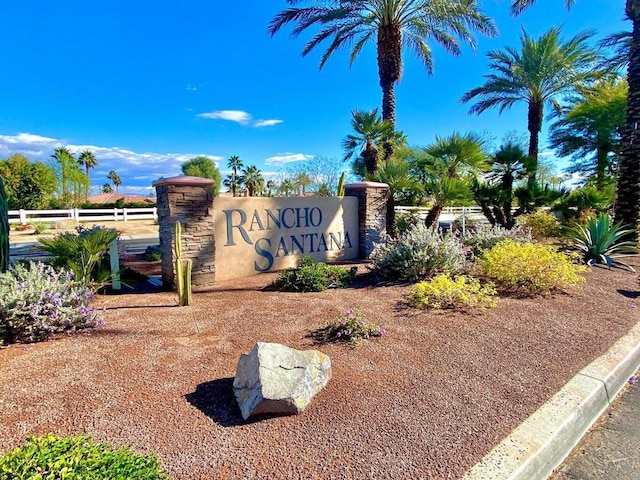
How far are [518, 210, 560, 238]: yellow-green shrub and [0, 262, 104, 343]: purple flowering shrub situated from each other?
11.5m

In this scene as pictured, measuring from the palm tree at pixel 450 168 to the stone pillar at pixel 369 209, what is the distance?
1.45 m

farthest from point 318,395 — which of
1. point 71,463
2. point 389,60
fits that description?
point 389,60

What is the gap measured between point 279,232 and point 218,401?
208 inches

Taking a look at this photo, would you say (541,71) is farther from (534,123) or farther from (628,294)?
(628,294)

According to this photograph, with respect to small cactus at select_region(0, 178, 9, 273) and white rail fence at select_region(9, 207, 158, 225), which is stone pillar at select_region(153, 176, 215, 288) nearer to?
small cactus at select_region(0, 178, 9, 273)

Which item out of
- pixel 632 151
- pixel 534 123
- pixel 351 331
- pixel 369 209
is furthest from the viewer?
pixel 534 123

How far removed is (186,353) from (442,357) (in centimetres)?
239

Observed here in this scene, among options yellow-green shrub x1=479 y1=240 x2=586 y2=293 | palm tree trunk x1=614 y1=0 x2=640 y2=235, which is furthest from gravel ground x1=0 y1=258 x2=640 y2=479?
palm tree trunk x1=614 y1=0 x2=640 y2=235

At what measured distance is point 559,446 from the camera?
2383 mm

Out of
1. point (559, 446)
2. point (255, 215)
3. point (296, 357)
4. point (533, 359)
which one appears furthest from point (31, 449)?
point (255, 215)

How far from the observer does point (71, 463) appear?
1539mm

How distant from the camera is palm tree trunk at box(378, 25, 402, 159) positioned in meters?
12.7

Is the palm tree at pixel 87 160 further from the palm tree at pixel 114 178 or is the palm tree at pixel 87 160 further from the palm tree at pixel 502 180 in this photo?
the palm tree at pixel 502 180

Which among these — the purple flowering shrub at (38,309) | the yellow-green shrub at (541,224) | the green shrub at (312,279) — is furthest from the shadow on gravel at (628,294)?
the purple flowering shrub at (38,309)
